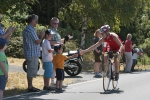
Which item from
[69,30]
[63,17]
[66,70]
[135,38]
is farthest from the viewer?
[135,38]

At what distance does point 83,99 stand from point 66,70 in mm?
6255

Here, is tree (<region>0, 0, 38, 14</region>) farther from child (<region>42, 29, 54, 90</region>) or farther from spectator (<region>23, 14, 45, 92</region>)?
child (<region>42, 29, 54, 90</region>)

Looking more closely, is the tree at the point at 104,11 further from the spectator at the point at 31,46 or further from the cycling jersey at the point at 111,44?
the spectator at the point at 31,46

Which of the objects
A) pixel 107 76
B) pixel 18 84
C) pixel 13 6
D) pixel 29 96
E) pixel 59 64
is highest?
pixel 13 6

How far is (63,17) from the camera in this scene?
85.3ft

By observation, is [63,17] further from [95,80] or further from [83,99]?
[83,99]

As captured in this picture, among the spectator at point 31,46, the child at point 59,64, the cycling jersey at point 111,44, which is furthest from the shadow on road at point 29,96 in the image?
the cycling jersey at point 111,44

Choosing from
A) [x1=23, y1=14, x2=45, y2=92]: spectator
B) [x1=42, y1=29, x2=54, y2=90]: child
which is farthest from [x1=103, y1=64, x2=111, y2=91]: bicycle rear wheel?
[x1=23, y1=14, x2=45, y2=92]: spectator

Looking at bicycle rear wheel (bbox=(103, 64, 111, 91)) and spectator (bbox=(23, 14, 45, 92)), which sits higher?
spectator (bbox=(23, 14, 45, 92))

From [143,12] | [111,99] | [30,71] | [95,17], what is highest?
[143,12]

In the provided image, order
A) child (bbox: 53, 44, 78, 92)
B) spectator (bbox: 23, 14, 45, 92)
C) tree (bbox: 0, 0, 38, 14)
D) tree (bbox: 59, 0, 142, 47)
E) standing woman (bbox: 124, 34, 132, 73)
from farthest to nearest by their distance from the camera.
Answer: tree (bbox: 59, 0, 142, 47) < standing woman (bbox: 124, 34, 132, 73) < tree (bbox: 0, 0, 38, 14) < child (bbox: 53, 44, 78, 92) < spectator (bbox: 23, 14, 45, 92)

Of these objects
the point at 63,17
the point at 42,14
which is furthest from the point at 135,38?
the point at 63,17

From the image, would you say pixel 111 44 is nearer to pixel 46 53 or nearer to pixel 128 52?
pixel 46 53

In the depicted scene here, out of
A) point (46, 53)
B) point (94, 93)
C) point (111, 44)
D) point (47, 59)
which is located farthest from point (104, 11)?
point (94, 93)
